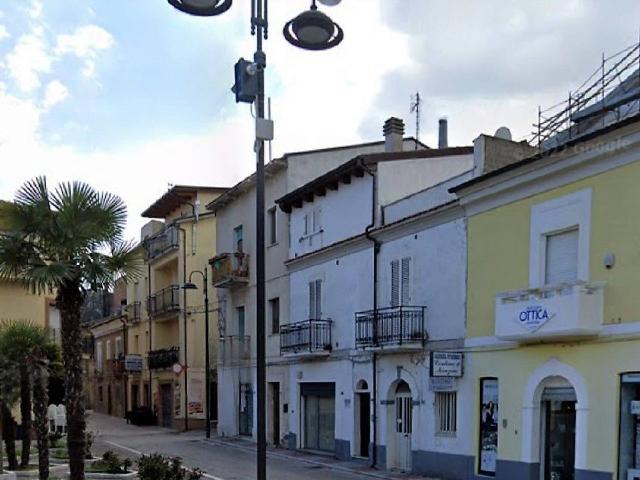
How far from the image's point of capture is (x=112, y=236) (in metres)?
14.6

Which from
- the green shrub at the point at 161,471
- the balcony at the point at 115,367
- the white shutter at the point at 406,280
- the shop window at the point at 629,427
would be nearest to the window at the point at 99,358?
the balcony at the point at 115,367

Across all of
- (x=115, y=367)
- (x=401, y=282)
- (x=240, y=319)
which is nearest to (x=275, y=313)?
(x=240, y=319)

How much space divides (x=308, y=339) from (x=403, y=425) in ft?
17.5

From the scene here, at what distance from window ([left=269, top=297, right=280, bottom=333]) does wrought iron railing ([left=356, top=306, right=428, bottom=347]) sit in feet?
24.4

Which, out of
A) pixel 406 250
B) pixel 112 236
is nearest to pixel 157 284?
pixel 406 250

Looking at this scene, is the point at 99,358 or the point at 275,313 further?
the point at 99,358

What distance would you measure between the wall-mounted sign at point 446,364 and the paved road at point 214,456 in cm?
333

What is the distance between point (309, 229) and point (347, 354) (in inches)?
197

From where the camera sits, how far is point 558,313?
1373 centimetres

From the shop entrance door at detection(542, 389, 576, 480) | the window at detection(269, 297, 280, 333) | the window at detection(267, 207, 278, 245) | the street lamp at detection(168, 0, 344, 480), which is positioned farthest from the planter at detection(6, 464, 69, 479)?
the window at detection(267, 207, 278, 245)

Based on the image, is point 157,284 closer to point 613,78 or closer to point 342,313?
point 342,313

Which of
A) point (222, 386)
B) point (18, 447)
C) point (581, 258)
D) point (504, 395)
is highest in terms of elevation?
point (222, 386)

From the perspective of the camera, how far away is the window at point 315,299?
24797mm

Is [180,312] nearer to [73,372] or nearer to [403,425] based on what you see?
[403,425]
